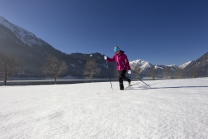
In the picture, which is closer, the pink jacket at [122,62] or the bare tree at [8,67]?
the pink jacket at [122,62]

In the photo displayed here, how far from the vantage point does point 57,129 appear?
1.34 metres

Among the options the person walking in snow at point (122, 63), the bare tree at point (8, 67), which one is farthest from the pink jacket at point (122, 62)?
the bare tree at point (8, 67)

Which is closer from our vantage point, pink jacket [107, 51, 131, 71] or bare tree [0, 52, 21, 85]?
pink jacket [107, 51, 131, 71]

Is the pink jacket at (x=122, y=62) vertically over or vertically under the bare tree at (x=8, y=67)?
under

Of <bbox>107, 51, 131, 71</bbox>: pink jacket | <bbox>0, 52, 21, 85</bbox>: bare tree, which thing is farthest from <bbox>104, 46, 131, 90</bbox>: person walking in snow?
<bbox>0, 52, 21, 85</bbox>: bare tree

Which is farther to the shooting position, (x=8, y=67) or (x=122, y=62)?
(x=8, y=67)

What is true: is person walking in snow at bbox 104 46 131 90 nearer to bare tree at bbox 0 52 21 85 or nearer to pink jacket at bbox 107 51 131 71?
pink jacket at bbox 107 51 131 71

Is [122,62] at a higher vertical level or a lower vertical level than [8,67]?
lower

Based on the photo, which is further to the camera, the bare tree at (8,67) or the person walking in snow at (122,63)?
the bare tree at (8,67)

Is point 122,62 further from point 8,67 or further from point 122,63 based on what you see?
point 8,67

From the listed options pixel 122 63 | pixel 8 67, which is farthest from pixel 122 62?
pixel 8 67

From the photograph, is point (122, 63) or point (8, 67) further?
point (8, 67)

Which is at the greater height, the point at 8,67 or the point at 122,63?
the point at 8,67

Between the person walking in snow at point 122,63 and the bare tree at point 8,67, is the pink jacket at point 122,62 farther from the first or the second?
the bare tree at point 8,67
